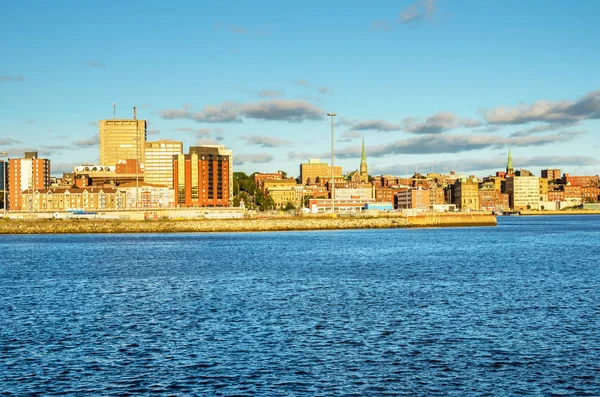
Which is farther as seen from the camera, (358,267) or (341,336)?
(358,267)

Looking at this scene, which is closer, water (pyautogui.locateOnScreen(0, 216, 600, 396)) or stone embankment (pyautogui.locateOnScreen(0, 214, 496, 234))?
water (pyautogui.locateOnScreen(0, 216, 600, 396))

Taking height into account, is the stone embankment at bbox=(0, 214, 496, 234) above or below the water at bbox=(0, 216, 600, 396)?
above

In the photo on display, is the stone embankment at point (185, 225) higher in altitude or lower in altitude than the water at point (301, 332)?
higher

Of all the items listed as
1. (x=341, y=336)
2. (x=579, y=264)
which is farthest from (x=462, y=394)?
(x=579, y=264)

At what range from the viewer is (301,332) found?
28.7 m

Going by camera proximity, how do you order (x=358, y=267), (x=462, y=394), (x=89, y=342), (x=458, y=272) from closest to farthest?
(x=462, y=394), (x=89, y=342), (x=458, y=272), (x=358, y=267)

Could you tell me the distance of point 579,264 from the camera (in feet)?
197

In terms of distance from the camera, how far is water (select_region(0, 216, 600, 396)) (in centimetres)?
2148

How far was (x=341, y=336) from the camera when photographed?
27781mm

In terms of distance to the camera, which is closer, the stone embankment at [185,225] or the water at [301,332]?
the water at [301,332]

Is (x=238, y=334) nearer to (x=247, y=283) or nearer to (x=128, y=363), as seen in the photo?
(x=128, y=363)

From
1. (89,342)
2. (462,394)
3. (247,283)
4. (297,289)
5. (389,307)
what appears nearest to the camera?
(462,394)

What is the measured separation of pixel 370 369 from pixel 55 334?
13014 millimetres

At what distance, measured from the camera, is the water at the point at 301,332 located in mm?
21484
